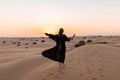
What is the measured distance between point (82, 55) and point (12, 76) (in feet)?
17.2

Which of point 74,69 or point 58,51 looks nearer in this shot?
point 58,51

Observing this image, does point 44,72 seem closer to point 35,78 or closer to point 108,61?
point 35,78

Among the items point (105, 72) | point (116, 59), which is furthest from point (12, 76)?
point (116, 59)

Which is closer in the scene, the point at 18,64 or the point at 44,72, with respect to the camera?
the point at 44,72

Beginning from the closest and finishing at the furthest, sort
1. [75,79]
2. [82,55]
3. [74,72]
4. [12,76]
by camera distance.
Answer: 1. [75,79]
2. [74,72]
3. [12,76]
4. [82,55]

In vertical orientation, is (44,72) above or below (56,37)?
below

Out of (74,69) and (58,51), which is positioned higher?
(58,51)

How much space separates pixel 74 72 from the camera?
12.0 m

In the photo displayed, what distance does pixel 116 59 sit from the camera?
18.0m

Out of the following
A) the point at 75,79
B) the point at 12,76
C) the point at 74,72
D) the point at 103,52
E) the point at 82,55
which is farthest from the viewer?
the point at 103,52

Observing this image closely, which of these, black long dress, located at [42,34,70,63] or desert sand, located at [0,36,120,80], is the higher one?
black long dress, located at [42,34,70,63]

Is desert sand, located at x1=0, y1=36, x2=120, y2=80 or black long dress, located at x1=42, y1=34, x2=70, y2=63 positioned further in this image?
black long dress, located at x1=42, y1=34, x2=70, y2=63

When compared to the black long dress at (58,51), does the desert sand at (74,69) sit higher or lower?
lower

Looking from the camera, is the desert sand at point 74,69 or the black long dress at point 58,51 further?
the black long dress at point 58,51
